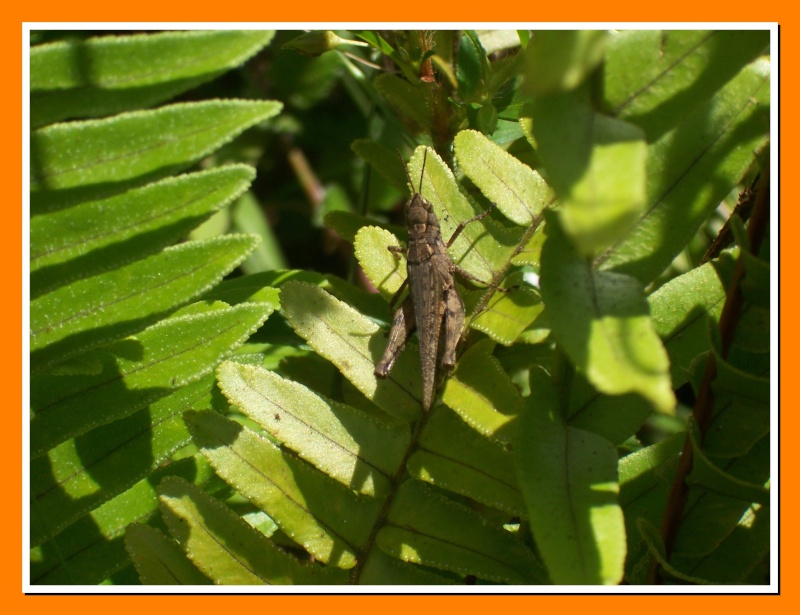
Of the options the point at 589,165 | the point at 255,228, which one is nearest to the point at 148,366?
the point at 589,165

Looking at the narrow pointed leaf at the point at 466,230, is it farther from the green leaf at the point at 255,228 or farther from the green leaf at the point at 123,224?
the green leaf at the point at 255,228

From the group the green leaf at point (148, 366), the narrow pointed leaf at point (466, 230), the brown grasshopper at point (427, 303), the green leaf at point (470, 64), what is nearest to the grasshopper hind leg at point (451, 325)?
the brown grasshopper at point (427, 303)

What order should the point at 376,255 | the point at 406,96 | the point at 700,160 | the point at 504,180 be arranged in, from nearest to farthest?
the point at 700,160 < the point at 504,180 < the point at 376,255 < the point at 406,96

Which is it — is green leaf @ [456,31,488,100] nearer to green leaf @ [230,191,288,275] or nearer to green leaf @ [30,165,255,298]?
green leaf @ [30,165,255,298]

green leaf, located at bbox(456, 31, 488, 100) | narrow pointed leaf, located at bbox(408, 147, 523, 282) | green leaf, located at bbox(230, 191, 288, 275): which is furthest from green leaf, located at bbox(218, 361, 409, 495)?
green leaf, located at bbox(230, 191, 288, 275)

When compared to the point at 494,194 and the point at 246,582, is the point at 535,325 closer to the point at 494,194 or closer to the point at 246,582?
the point at 494,194

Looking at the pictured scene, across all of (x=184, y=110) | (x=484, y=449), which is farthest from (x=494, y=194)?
(x=184, y=110)

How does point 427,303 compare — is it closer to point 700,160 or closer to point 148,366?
point 148,366
